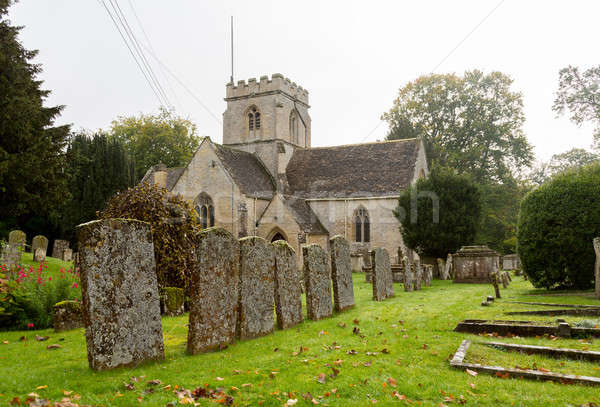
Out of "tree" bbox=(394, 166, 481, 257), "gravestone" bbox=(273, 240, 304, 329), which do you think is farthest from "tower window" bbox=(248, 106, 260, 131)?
"gravestone" bbox=(273, 240, 304, 329)

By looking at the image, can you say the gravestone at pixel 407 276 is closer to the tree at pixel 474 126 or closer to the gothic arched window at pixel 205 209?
the gothic arched window at pixel 205 209

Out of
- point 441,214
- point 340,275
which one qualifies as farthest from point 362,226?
point 340,275

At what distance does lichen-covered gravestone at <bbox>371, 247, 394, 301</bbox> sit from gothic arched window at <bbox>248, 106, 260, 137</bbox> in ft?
84.2

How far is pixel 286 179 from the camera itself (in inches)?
1358

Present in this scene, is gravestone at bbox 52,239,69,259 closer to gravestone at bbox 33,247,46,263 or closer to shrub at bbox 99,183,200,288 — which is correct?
gravestone at bbox 33,247,46,263

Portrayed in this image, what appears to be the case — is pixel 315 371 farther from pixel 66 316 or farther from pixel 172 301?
pixel 172 301

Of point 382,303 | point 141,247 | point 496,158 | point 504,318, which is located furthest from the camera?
point 496,158

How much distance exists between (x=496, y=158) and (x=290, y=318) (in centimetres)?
3673

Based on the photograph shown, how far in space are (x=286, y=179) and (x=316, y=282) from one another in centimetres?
2526

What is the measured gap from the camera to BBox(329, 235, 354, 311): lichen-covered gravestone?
10.3 metres

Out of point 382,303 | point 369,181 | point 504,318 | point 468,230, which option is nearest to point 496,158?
point 369,181

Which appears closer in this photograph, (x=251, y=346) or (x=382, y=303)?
(x=251, y=346)

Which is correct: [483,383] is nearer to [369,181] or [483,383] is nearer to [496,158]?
[369,181]

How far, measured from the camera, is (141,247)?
5.93 m
